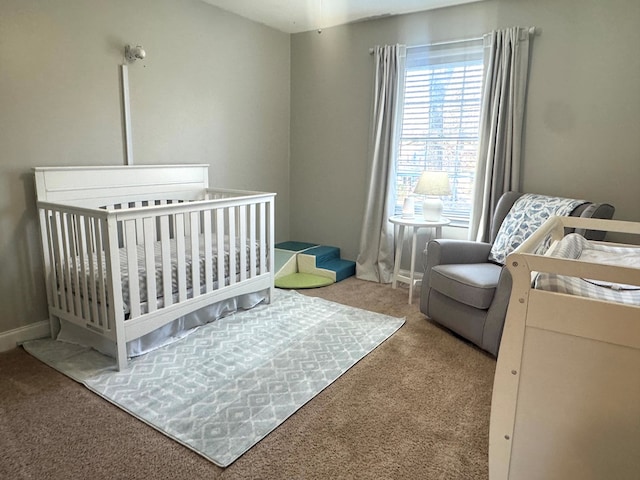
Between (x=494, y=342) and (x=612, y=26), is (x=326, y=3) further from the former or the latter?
(x=494, y=342)

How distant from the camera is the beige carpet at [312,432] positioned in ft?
5.16

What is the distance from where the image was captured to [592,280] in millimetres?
1364

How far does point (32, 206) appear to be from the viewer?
2.55m

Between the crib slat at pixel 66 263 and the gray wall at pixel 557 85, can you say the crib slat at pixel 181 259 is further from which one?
the gray wall at pixel 557 85

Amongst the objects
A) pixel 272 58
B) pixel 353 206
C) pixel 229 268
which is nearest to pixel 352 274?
pixel 353 206

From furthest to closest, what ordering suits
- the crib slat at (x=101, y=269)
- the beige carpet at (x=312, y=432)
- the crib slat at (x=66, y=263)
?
the crib slat at (x=66, y=263) < the crib slat at (x=101, y=269) < the beige carpet at (x=312, y=432)

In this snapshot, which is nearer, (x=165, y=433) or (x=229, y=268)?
(x=165, y=433)

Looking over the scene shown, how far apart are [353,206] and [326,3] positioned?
179 cm

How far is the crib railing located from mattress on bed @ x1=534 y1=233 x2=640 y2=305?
189 cm

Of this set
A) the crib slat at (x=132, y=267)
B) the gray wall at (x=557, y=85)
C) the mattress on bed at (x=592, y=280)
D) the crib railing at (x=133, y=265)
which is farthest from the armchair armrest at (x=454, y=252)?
the crib slat at (x=132, y=267)

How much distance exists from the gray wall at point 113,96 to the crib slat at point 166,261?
0.86 metres

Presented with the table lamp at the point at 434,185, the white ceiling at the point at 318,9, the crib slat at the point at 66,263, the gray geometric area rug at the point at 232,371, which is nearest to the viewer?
the gray geometric area rug at the point at 232,371

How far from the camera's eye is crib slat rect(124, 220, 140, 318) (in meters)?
2.21

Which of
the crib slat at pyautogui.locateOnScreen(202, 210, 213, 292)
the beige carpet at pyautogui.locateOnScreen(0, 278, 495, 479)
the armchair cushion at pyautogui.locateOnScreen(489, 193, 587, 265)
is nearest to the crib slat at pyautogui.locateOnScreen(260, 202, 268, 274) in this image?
the crib slat at pyautogui.locateOnScreen(202, 210, 213, 292)
